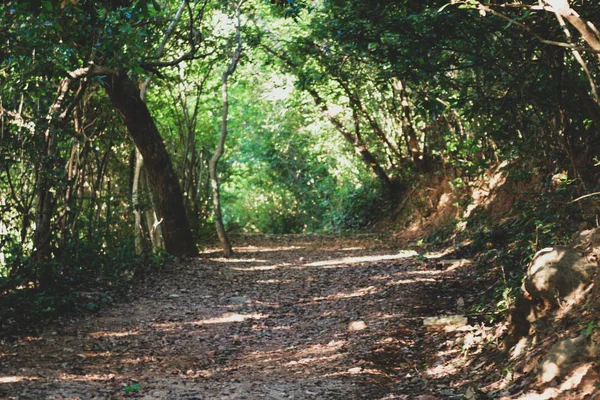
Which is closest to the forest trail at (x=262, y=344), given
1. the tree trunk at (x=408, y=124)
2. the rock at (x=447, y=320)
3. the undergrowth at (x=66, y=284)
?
the rock at (x=447, y=320)

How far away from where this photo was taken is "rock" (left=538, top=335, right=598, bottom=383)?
4492 mm

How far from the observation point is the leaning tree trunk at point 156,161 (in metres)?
12.2

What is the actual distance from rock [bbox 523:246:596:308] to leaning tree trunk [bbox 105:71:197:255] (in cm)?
852

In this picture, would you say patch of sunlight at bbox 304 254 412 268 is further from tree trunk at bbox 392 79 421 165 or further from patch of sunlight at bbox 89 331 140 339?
patch of sunlight at bbox 89 331 140 339

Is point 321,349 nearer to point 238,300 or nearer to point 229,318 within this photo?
point 229,318

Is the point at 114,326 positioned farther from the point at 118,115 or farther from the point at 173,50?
the point at 173,50

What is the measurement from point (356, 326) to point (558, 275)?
2.93 metres

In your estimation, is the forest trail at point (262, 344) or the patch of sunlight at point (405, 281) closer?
the forest trail at point (262, 344)

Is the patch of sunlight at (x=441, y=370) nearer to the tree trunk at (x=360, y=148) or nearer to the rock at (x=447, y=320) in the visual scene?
the rock at (x=447, y=320)

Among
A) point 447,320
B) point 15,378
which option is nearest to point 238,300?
point 447,320

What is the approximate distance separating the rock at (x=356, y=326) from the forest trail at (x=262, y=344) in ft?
0.07

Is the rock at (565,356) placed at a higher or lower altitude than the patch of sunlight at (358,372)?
higher

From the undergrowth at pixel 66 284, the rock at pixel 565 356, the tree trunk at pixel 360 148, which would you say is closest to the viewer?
the rock at pixel 565 356

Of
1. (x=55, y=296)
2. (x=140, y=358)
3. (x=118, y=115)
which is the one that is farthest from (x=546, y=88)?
(x=118, y=115)
